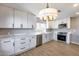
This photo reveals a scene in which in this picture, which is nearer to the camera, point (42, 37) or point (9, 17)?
point (9, 17)

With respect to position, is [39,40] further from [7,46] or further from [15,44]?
[7,46]

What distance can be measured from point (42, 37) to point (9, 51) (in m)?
2.09

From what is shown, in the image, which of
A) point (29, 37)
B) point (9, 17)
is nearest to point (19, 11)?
point (9, 17)

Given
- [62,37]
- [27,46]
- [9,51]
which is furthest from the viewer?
[62,37]

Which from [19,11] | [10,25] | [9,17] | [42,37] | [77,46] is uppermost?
[19,11]

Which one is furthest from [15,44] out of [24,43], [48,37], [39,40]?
[48,37]

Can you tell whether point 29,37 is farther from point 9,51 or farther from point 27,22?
point 9,51

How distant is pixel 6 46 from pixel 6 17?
874 mm

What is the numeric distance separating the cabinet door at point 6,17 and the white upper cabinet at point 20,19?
7.6 inches

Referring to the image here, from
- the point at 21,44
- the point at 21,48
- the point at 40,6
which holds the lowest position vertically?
the point at 21,48

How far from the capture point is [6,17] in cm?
286

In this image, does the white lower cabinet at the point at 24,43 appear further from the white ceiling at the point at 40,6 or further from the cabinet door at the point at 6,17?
the white ceiling at the point at 40,6

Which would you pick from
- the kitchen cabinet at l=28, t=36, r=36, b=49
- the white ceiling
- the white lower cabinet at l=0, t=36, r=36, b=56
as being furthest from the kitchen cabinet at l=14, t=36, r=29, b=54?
the white ceiling

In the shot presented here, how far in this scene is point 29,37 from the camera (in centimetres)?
354
